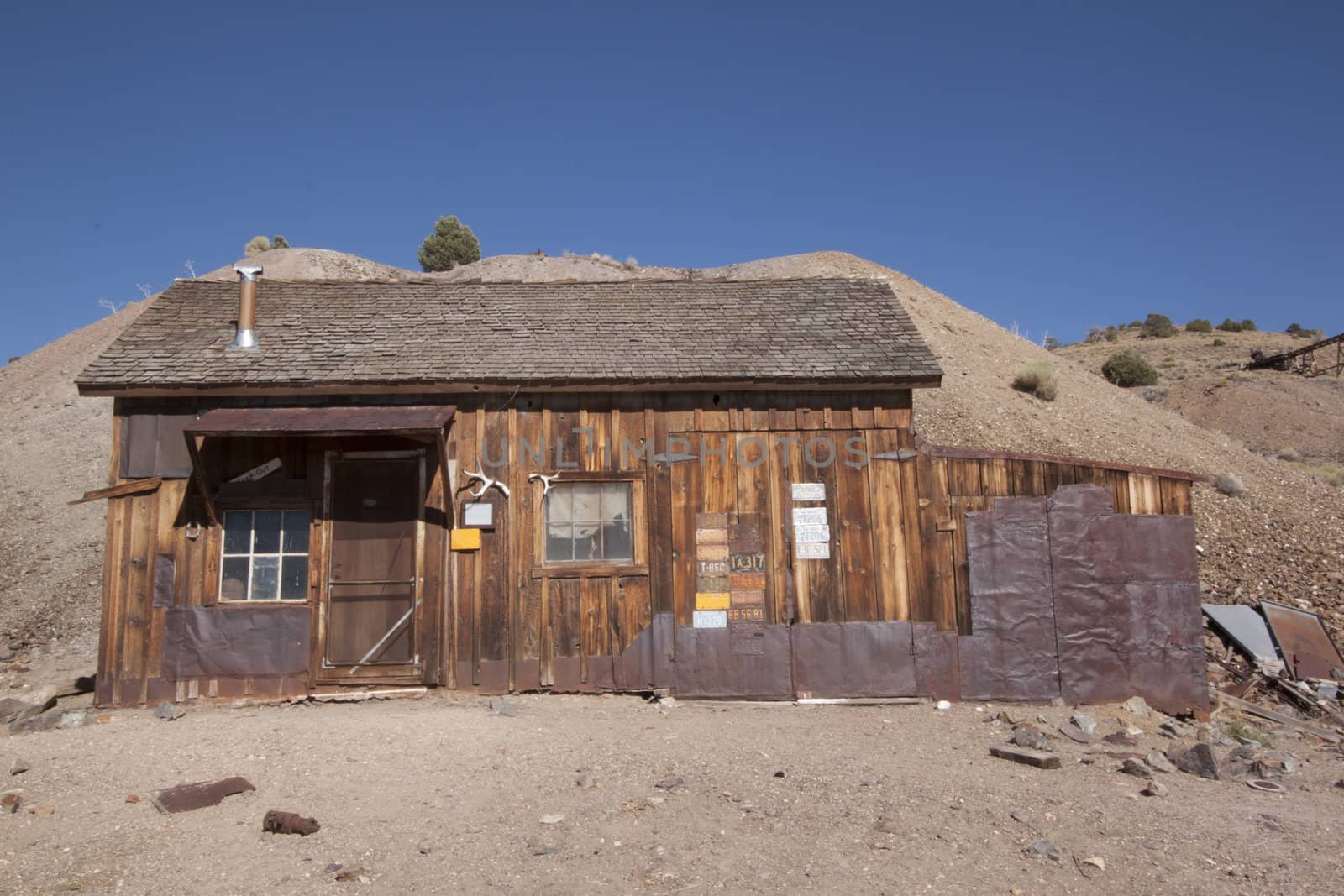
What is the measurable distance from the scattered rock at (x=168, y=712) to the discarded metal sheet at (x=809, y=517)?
6.52 meters

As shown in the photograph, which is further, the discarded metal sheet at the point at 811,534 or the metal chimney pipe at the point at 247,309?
the metal chimney pipe at the point at 247,309

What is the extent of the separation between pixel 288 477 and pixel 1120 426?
19460mm

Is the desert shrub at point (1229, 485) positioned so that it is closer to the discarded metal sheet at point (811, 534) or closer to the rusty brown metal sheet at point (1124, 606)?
the rusty brown metal sheet at point (1124, 606)

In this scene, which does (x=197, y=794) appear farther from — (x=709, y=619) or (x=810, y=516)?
(x=810, y=516)

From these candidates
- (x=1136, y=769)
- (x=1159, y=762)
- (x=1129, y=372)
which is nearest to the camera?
(x=1136, y=769)

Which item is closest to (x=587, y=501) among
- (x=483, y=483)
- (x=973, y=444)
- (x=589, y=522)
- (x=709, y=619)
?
(x=589, y=522)

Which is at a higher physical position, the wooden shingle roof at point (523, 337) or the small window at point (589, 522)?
the wooden shingle roof at point (523, 337)

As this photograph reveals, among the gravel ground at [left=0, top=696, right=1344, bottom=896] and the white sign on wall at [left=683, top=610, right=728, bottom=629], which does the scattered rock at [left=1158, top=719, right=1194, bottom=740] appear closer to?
the gravel ground at [left=0, top=696, right=1344, bottom=896]

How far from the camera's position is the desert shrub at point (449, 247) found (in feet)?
135

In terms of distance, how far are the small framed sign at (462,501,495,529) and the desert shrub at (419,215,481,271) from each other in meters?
33.5

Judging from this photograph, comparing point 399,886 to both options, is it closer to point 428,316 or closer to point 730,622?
point 730,622

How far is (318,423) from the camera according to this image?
8.84 m

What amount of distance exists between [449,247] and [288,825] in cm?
3864

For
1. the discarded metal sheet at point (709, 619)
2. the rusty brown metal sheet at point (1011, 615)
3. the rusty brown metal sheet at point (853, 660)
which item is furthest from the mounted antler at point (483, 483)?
the rusty brown metal sheet at point (1011, 615)
